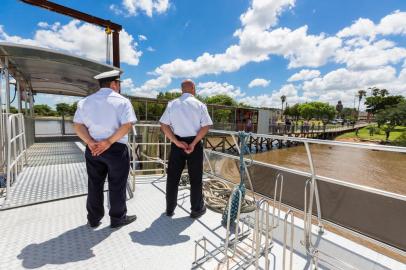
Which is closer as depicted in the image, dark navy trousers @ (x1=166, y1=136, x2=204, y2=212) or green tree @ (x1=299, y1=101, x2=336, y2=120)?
dark navy trousers @ (x1=166, y1=136, x2=204, y2=212)

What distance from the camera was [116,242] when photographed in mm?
2094

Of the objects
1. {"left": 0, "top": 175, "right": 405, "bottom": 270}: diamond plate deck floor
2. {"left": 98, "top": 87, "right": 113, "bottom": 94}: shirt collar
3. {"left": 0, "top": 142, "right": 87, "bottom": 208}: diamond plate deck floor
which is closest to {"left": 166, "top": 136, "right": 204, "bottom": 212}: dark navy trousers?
{"left": 0, "top": 175, "right": 405, "bottom": 270}: diamond plate deck floor

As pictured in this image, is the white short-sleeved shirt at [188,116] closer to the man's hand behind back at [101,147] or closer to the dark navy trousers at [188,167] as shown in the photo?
the dark navy trousers at [188,167]

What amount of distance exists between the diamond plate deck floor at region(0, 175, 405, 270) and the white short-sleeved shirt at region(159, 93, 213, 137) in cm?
100

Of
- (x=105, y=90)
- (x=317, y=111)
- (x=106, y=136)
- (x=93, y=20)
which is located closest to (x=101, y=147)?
(x=106, y=136)

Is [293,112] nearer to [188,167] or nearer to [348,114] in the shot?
[348,114]

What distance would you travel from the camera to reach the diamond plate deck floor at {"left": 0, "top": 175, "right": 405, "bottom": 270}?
5.98 ft

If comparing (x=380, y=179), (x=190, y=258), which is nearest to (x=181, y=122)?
(x=190, y=258)

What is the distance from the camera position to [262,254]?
1973 millimetres

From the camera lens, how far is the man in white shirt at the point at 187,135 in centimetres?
246

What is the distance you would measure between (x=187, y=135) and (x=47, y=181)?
Answer: 2.58m

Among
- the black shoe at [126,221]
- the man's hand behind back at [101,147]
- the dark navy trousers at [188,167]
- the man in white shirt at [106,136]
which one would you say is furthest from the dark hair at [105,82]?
the black shoe at [126,221]

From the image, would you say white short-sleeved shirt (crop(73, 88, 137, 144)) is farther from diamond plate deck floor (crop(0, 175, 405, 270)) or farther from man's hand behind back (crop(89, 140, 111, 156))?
diamond plate deck floor (crop(0, 175, 405, 270))

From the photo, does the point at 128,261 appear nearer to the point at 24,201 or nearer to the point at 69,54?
the point at 24,201
